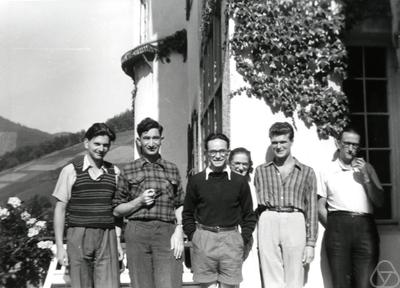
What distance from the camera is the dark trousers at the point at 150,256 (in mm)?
4266

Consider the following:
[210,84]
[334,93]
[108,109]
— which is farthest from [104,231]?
[108,109]

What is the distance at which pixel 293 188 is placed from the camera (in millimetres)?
4699

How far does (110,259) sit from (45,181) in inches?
1036

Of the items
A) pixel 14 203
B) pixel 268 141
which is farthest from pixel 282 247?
pixel 14 203

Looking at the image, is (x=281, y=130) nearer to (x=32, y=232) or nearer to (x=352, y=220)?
(x=352, y=220)

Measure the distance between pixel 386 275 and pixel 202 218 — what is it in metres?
2.45

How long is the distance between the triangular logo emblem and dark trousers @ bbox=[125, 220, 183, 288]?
242 centimetres

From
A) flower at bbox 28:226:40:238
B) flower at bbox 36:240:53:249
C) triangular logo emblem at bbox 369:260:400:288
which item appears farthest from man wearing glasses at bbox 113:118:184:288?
triangular logo emblem at bbox 369:260:400:288

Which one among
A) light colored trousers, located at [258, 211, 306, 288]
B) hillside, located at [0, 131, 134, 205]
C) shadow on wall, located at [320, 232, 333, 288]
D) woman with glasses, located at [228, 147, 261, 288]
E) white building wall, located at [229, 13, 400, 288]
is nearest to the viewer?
light colored trousers, located at [258, 211, 306, 288]

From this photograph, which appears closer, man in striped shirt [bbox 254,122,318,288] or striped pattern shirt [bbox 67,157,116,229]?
striped pattern shirt [bbox 67,157,116,229]

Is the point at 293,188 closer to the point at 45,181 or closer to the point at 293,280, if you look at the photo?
the point at 293,280

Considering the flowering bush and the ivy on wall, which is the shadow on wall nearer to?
the ivy on wall

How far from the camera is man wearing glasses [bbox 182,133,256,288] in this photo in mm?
4344

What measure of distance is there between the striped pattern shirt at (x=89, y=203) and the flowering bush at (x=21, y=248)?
5.80ft
